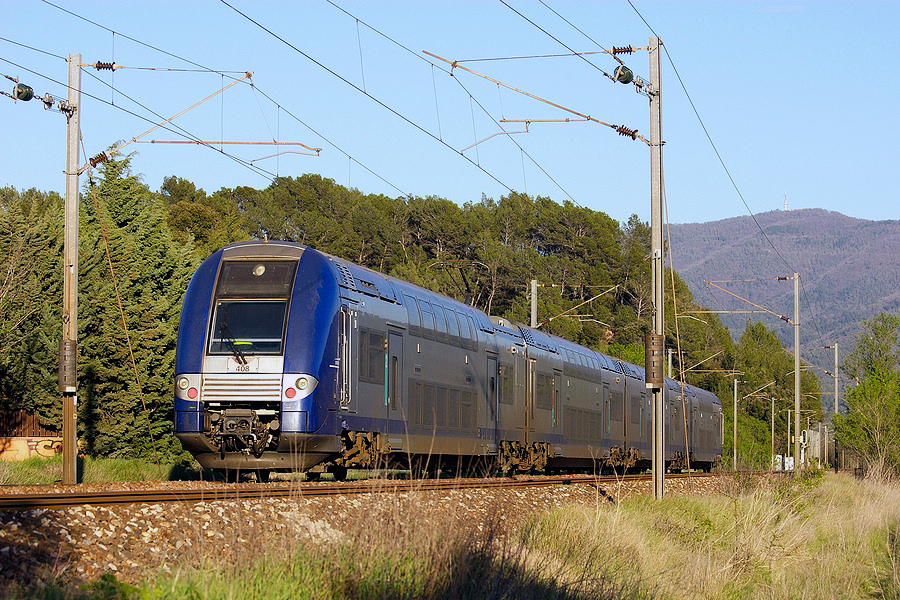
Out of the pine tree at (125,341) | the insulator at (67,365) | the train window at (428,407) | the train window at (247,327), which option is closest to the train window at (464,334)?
the train window at (428,407)

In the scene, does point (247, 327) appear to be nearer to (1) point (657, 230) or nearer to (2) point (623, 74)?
(1) point (657, 230)

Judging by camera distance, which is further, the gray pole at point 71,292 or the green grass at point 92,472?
the green grass at point 92,472

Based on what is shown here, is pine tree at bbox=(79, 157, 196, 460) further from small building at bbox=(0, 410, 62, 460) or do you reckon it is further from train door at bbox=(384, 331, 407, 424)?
train door at bbox=(384, 331, 407, 424)

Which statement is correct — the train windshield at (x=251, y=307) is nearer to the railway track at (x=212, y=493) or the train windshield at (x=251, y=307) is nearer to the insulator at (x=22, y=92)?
the railway track at (x=212, y=493)

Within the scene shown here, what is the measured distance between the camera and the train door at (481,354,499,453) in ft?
76.7

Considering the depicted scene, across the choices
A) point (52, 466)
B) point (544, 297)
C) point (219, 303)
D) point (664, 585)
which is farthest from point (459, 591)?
point (544, 297)

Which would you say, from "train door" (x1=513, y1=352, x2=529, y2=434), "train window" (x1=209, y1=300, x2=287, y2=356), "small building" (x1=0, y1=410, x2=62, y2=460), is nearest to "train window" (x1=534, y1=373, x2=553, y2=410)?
"train door" (x1=513, y1=352, x2=529, y2=434)

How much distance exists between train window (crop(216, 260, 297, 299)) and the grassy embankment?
5.03 metres

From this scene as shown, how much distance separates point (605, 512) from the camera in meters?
16.0

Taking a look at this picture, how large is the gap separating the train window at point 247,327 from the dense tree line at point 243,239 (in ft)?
38.1

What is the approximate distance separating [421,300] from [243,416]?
5.45m

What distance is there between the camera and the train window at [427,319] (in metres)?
20.4

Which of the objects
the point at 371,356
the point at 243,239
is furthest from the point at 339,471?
the point at 243,239

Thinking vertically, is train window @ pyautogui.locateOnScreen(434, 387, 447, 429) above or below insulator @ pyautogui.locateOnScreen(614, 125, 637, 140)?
below
